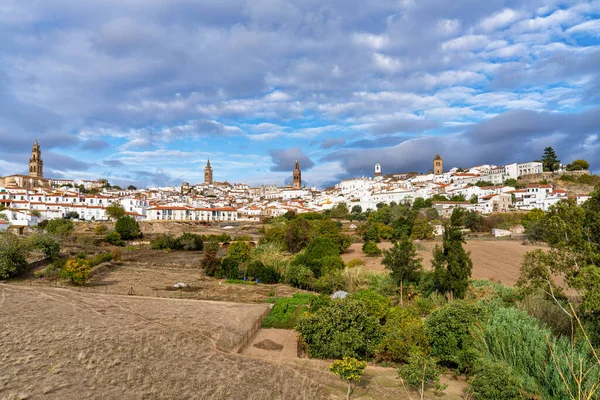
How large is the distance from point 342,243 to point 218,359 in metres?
24.3

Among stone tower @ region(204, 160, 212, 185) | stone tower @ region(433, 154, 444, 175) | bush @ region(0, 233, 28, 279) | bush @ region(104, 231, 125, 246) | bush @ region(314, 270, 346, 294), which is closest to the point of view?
bush @ region(314, 270, 346, 294)

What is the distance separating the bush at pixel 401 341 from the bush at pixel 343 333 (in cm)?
29

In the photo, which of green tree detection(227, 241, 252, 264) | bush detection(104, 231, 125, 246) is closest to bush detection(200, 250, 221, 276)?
green tree detection(227, 241, 252, 264)

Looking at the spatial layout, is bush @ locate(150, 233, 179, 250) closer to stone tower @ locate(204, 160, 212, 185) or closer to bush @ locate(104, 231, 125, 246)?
bush @ locate(104, 231, 125, 246)

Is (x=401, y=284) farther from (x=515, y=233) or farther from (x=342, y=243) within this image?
(x=515, y=233)

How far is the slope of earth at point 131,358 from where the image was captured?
862 cm

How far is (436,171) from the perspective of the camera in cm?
11356

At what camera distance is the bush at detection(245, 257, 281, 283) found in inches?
952

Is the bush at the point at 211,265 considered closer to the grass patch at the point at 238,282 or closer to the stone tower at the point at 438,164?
the grass patch at the point at 238,282

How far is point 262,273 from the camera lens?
2425cm

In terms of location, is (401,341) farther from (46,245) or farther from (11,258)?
(46,245)

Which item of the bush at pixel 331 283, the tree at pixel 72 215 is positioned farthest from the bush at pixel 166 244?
the bush at pixel 331 283

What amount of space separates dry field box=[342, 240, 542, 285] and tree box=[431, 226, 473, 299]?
19.8 ft

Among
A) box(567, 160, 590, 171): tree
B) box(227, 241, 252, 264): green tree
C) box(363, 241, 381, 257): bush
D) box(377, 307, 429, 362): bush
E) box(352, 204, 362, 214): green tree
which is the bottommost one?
box(377, 307, 429, 362): bush
